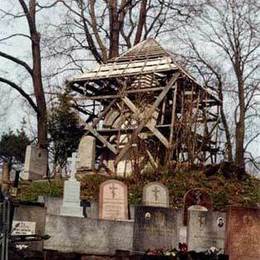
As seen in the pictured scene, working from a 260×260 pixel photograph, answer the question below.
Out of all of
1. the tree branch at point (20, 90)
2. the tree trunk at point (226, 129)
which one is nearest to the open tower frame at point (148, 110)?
the tree trunk at point (226, 129)

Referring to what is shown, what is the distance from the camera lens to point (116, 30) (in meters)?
30.0

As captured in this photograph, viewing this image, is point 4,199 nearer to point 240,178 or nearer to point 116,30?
point 240,178

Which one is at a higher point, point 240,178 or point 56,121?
point 56,121

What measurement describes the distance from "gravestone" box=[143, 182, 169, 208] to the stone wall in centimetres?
227

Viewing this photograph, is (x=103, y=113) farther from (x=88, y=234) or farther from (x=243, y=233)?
(x=243, y=233)

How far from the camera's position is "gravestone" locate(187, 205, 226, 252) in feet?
42.9

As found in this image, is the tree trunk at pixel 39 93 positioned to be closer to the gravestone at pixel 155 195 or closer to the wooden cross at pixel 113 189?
the gravestone at pixel 155 195

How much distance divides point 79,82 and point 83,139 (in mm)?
2231

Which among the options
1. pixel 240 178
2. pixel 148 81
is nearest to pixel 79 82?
pixel 148 81

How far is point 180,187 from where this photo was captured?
60.3 feet

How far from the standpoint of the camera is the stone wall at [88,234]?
1346 centimetres

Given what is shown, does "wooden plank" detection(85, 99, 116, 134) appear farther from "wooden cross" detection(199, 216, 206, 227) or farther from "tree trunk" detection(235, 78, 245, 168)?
"wooden cross" detection(199, 216, 206, 227)

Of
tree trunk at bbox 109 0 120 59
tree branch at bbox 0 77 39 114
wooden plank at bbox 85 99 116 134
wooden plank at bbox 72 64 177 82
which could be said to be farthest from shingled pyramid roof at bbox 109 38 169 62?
tree branch at bbox 0 77 39 114

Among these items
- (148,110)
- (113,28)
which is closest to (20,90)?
(113,28)
